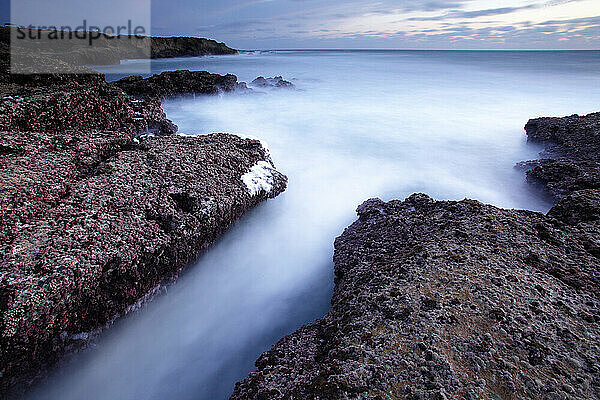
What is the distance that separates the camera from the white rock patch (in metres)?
4.63

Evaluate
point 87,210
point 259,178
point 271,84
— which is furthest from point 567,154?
point 271,84

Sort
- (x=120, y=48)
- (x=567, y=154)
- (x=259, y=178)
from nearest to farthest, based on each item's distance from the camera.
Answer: (x=259, y=178), (x=567, y=154), (x=120, y=48)

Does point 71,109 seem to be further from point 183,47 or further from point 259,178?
point 183,47

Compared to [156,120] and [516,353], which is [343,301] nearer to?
[516,353]

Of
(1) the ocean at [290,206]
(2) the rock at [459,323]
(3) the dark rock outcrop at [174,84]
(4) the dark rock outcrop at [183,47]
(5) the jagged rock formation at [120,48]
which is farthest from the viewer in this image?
(4) the dark rock outcrop at [183,47]

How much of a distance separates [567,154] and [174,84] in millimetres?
11803

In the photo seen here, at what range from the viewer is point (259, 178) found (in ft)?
15.9

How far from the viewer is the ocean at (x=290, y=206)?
3.11 metres

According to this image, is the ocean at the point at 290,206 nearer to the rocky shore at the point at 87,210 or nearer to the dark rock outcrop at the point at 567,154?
the dark rock outcrop at the point at 567,154

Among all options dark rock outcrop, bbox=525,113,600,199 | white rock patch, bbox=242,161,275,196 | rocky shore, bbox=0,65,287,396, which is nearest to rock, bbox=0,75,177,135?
rocky shore, bbox=0,65,287,396

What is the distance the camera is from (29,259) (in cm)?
256

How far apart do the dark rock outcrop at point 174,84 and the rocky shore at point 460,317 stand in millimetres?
9328

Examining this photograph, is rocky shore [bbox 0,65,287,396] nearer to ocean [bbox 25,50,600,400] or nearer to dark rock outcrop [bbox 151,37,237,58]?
ocean [bbox 25,50,600,400]

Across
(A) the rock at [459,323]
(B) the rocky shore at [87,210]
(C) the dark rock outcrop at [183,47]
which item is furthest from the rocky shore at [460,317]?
(C) the dark rock outcrop at [183,47]
